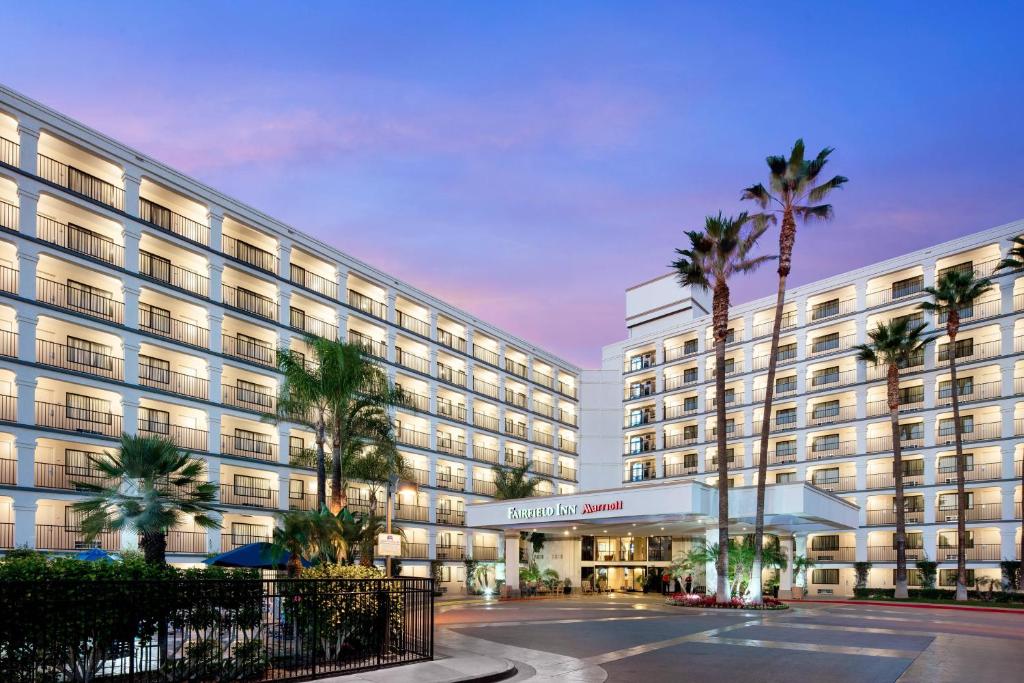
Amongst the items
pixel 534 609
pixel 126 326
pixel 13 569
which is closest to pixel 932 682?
pixel 13 569

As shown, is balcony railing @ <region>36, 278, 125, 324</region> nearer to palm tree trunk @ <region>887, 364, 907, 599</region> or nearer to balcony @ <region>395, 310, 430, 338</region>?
balcony @ <region>395, 310, 430, 338</region>

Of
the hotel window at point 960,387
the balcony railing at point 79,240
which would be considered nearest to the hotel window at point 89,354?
the balcony railing at point 79,240

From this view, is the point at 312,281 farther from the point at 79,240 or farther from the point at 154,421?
the point at 79,240

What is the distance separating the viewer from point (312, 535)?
69.4ft

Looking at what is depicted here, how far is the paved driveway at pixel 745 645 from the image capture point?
1895cm

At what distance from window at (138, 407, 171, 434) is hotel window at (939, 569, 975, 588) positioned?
51762 mm

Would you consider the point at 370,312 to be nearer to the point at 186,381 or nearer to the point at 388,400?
the point at 186,381

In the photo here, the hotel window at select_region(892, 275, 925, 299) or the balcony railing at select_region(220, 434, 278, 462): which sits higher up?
the hotel window at select_region(892, 275, 925, 299)

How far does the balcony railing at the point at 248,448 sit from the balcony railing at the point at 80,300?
10.3 metres

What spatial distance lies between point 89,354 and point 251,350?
12137 mm

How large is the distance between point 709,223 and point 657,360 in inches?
1803

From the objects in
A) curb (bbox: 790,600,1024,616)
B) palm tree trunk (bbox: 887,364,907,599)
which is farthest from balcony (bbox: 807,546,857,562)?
curb (bbox: 790,600,1024,616)

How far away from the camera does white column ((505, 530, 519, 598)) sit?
189 ft

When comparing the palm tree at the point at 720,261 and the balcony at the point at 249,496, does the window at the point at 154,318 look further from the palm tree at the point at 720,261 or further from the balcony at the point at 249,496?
the palm tree at the point at 720,261
